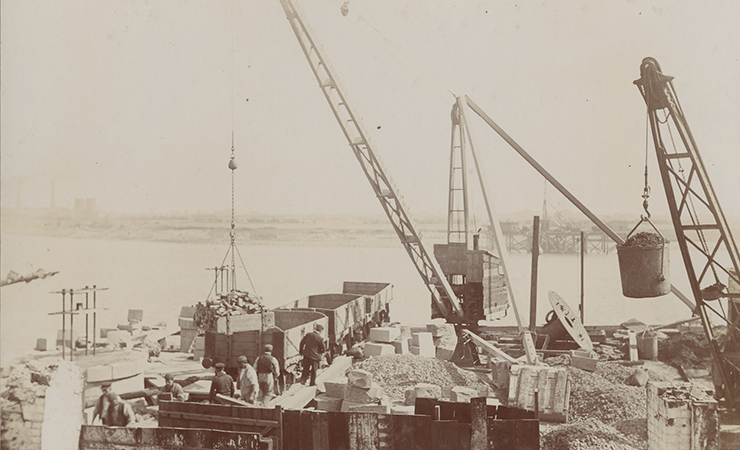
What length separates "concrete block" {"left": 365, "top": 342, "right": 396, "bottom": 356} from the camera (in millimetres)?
14750

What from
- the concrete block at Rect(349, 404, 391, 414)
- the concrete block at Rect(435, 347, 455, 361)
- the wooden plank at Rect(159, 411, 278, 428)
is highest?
the wooden plank at Rect(159, 411, 278, 428)

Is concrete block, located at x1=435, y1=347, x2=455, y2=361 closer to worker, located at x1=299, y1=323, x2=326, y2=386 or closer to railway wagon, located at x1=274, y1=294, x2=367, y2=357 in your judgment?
railway wagon, located at x1=274, y1=294, x2=367, y2=357

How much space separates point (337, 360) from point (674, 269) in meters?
48.8

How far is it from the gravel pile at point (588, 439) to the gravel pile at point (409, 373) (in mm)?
3628

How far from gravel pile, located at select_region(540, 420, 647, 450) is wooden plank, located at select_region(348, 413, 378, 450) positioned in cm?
310

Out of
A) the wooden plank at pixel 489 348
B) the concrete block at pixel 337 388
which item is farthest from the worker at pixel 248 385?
the wooden plank at pixel 489 348

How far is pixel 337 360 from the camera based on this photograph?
14.7 meters

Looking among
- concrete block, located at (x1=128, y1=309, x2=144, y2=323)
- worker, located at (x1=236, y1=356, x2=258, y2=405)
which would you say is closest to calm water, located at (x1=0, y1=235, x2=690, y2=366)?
concrete block, located at (x1=128, y1=309, x2=144, y2=323)

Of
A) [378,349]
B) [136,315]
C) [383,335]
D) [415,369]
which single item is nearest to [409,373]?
[415,369]

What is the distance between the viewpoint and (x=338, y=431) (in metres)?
7.67

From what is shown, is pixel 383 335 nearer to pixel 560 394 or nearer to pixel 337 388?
pixel 337 388

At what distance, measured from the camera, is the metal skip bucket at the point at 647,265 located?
10680mm

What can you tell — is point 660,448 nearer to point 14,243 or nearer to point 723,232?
point 723,232

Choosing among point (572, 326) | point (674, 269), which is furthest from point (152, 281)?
point (674, 269)
